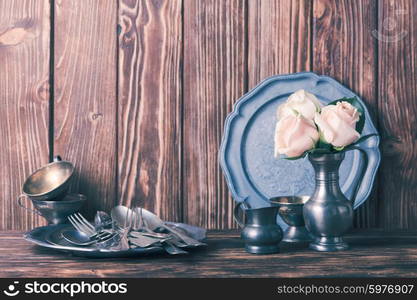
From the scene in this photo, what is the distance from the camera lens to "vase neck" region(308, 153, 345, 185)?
1.06 metres

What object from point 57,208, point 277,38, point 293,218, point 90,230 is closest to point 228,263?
point 293,218

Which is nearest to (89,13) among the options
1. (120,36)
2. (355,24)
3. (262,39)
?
(120,36)

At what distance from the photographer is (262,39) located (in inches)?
53.0

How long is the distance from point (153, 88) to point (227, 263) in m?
0.53

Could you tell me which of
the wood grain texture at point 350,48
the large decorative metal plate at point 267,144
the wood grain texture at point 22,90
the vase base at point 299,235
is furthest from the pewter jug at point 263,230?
the wood grain texture at point 22,90

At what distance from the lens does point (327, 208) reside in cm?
106

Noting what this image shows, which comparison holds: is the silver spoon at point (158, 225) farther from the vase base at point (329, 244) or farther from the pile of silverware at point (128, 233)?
the vase base at point (329, 244)

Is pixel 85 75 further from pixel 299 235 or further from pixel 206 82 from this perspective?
pixel 299 235

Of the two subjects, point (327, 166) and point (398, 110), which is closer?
point (327, 166)

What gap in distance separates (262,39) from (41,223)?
0.72 meters

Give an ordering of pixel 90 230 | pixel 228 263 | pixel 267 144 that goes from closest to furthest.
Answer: pixel 228 263 < pixel 90 230 < pixel 267 144

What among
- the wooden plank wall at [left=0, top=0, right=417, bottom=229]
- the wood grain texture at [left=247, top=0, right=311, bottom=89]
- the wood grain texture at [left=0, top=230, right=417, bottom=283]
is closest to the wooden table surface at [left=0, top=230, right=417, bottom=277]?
the wood grain texture at [left=0, top=230, right=417, bottom=283]

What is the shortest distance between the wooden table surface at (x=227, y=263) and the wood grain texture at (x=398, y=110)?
0.20 meters

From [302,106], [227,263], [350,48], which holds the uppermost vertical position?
[350,48]
